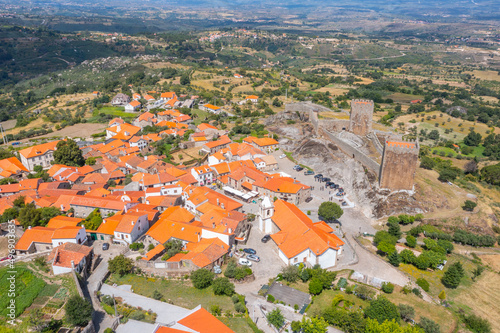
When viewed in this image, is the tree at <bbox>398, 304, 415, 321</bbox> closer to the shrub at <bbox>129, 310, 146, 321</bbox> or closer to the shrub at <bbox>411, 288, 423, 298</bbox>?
the shrub at <bbox>411, 288, 423, 298</bbox>

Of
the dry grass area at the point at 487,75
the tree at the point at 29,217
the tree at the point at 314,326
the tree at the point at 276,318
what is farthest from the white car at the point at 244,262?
the dry grass area at the point at 487,75

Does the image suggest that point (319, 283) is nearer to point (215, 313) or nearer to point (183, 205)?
point (215, 313)

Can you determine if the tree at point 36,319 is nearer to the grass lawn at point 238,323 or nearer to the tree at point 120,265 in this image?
the tree at point 120,265

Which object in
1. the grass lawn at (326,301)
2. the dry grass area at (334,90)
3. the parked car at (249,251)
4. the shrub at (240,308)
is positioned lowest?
the parked car at (249,251)

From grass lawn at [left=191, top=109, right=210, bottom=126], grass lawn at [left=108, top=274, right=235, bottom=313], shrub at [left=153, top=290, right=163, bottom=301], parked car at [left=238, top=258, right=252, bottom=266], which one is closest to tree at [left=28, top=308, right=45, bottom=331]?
grass lawn at [left=108, top=274, right=235, bottom=313]

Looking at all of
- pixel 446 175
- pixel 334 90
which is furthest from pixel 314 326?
pixel 334 90

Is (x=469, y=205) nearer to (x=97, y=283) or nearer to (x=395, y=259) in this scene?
(x=395, y=259)

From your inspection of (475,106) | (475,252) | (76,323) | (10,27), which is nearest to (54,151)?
(76,323)
